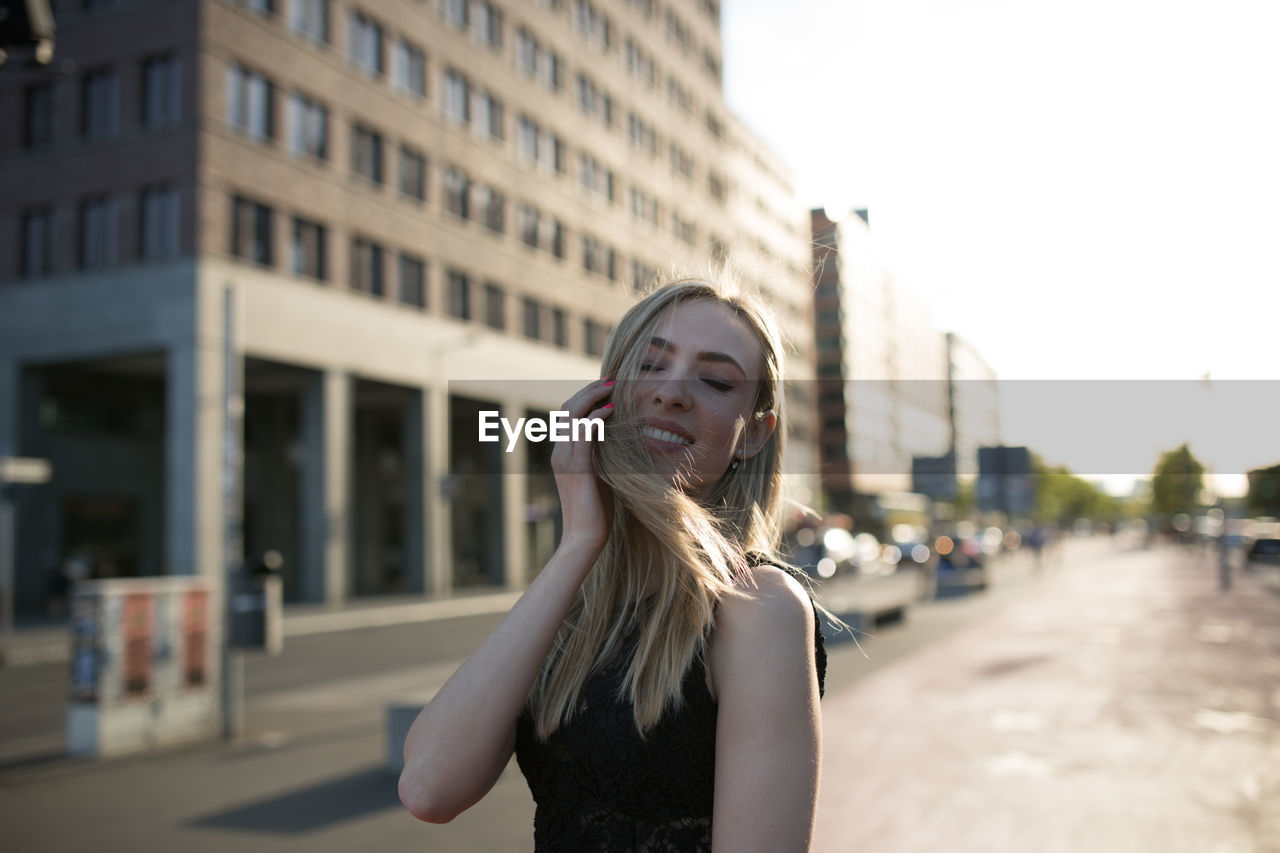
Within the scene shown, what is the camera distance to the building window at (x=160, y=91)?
26.7m

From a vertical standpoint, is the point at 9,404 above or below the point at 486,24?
below

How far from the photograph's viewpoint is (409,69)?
33719 mm

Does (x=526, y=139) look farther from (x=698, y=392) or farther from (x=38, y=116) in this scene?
(x=698, y=392)

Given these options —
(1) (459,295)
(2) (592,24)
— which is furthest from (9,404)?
(2) (592,24)

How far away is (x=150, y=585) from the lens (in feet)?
31.1

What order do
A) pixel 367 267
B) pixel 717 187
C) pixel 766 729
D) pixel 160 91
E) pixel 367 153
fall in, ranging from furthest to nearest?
pixel 717 187
pixel 367 153
pixel 367 267
pixel 160 91
pixel 766 729

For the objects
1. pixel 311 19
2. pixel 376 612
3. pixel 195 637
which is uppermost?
pixel 311 19

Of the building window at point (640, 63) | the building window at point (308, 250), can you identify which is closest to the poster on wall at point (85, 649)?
the building window at point (308, 250)

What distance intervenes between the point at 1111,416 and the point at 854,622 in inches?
504

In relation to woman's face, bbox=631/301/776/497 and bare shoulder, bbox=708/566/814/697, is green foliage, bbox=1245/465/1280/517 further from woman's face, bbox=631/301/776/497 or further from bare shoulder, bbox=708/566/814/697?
bare shoulder, bbox=708/566/814/697

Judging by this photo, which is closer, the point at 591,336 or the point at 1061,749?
the point at 1061,749

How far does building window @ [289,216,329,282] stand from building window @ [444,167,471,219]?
18.6 feet

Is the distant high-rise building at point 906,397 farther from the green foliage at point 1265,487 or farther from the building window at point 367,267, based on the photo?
the building window at point 367,267

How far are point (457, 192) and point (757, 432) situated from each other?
3468cm
